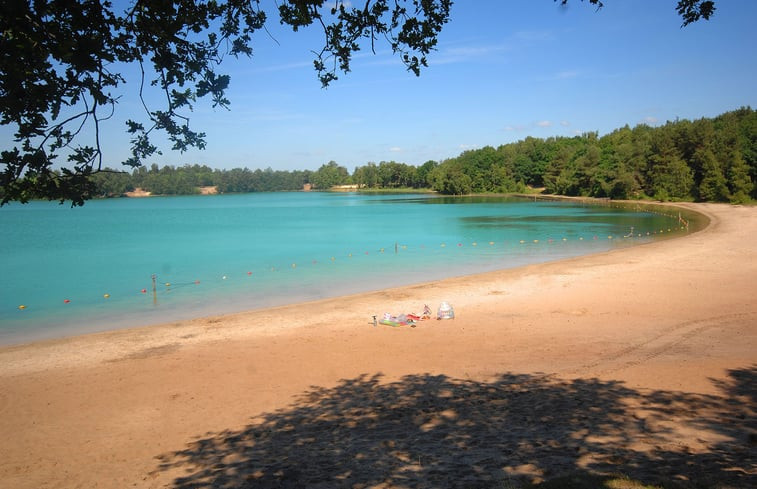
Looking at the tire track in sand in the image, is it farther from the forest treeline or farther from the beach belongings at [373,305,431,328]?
the forest treeline

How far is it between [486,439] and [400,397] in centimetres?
249

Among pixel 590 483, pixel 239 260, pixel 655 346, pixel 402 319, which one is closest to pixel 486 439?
pixel 590 483

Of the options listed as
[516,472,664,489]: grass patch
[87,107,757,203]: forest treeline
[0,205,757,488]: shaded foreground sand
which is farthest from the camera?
[87,107,757,203]: forest treeline

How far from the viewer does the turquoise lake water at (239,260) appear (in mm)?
21156

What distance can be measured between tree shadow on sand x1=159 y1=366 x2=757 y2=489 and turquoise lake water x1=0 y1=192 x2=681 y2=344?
12.1m

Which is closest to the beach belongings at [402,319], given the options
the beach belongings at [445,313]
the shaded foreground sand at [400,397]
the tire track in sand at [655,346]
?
the beach belongings at [445,313]

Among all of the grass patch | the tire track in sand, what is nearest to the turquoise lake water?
the tire track in sand

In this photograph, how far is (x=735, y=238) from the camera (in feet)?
110

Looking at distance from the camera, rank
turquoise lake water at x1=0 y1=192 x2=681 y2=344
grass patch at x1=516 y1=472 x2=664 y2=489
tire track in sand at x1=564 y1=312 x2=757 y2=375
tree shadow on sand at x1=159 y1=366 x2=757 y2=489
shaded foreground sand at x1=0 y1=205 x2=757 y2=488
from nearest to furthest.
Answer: grass patch at x1=516 y1=472 x2=664 y2=489 → tree shadow on sand at x1=159 y1=366 x2=757 y2=489 → shaded foreground sand at x1=0 y1=205 x2=757 y2=488 → tire track in sand at x1=564 y1=312 x2=757 y2=375 → turquoise lake water at x1=0 y1=192 x2=681 y2=344

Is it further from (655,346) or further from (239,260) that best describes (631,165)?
(655,346)

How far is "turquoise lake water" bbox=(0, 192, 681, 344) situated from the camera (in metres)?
21.2

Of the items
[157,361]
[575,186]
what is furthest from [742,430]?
[575,186]

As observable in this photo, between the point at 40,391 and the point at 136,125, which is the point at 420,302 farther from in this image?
the point at 136,125

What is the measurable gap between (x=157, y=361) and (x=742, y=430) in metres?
11.5
